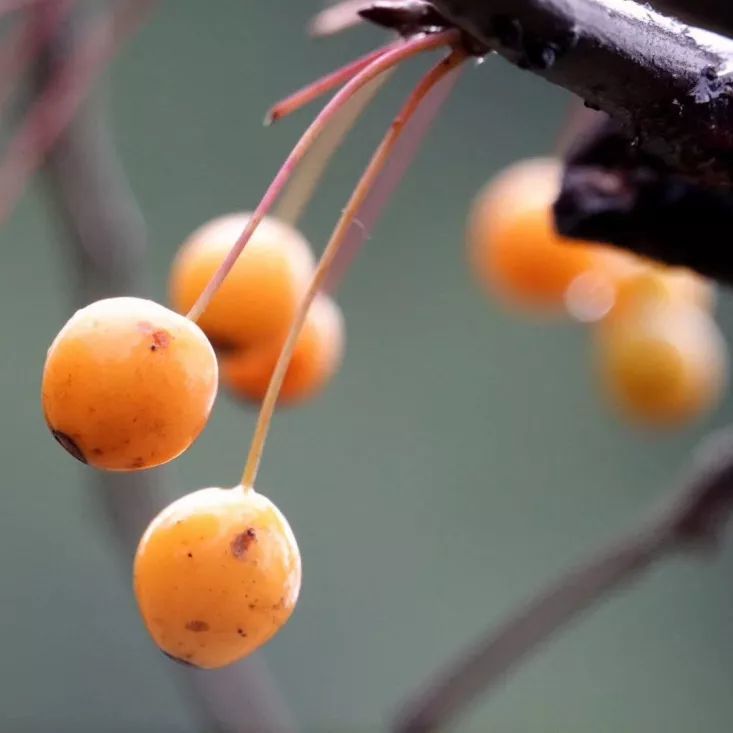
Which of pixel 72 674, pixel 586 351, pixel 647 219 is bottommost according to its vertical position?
pixel 72 674

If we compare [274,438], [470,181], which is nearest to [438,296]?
[470,181]

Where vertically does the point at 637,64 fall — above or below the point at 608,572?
above

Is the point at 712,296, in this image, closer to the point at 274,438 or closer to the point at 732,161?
the point at 732,161

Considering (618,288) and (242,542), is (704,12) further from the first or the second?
(618,288)

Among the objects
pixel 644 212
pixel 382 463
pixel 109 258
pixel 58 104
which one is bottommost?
pixel 382 463

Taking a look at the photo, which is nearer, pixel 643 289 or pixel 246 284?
pixel 246 284

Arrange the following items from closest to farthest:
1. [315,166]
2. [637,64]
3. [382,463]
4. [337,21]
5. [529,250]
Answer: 1. [637,64]
2. [337,21]
3. [315,166]
4. [529,250]
5. [382,463]

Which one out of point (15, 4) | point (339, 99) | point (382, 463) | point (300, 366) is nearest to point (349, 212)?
point (339, 99)
